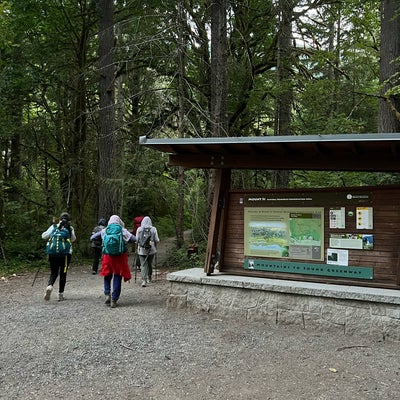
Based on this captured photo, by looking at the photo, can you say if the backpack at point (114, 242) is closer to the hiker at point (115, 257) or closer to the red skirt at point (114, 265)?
the hiker at point (115, 257)

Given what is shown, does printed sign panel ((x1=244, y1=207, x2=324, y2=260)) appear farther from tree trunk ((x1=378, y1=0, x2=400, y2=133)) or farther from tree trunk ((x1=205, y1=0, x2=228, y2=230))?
tree trunk ((x1=205, y1=0, x2=228, y2=230))

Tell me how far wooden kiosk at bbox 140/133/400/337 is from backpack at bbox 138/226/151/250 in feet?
8.62

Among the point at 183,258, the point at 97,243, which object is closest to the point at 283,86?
the point at 183,258

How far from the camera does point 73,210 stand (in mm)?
15930

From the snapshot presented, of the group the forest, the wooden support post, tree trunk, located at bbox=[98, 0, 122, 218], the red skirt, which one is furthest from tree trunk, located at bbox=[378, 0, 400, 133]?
tree trunk, located at bbox=[98, 0, 122, 218]

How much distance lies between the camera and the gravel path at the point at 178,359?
4109mm

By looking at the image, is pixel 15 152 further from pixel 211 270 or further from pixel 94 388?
pixel 94 388

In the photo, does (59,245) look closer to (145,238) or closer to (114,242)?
(114,242)

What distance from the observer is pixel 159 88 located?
13242 millimetres

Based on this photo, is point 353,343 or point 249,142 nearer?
point 353,343

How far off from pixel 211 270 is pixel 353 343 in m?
2.55

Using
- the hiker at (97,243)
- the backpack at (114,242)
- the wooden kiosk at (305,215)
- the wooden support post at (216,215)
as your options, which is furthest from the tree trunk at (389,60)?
the hiker at (97,243)

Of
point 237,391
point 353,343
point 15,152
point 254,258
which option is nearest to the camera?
point 237,391

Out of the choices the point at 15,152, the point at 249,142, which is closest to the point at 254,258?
the point at 249,142
